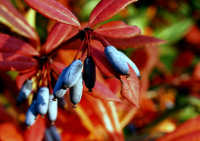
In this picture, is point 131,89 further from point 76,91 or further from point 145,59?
point 145,59

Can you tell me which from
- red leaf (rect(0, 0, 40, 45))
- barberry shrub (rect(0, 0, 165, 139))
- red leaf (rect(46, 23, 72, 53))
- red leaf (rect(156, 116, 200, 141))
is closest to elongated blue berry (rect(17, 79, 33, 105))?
barberry shrub (rect(0, 0, 165, 139))

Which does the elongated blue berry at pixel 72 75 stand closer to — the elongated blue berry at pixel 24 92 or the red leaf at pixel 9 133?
the elongated blue berry at pixel 24 92

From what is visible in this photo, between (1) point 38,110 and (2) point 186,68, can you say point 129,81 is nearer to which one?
(1) point 38,110

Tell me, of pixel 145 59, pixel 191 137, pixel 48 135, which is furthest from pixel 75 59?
pixel 145 59

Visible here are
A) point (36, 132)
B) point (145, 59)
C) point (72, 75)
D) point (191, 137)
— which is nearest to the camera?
point (72, 75)

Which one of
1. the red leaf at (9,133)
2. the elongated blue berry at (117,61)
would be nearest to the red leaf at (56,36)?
the elongated blue berry at (117,61)

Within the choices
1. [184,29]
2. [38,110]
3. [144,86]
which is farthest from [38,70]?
[184,29]
